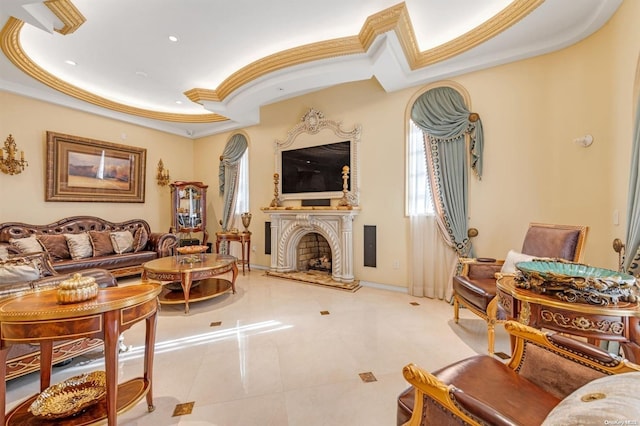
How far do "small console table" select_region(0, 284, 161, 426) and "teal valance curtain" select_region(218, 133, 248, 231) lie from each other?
4.11m

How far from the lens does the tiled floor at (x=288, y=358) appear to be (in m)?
1.56

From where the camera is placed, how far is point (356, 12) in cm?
267

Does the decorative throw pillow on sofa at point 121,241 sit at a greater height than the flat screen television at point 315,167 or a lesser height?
lesser

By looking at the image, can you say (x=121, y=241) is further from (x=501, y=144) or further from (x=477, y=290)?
(x=501, y=144)

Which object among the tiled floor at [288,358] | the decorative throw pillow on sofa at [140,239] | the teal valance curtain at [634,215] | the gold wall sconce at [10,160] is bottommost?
the tiled floor at [288,358]

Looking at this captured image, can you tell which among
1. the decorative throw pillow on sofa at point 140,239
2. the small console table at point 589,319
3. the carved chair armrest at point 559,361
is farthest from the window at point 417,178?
the decorative throw pillow on sofa at point 140,239

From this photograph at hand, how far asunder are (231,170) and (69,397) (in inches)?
181

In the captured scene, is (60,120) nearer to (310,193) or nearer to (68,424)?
(310,193)

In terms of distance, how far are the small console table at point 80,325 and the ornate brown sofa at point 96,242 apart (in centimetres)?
306

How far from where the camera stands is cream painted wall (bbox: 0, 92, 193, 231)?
12.8 feet

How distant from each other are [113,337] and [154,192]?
17.1ft

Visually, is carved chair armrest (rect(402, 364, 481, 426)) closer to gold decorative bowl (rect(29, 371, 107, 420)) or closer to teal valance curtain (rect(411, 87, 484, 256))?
gold decorative bowl (rect(29, 371, 107, 420))

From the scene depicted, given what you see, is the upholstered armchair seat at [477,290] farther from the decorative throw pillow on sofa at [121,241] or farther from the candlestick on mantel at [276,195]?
the decorative throw pillow on sofa at [121,241]

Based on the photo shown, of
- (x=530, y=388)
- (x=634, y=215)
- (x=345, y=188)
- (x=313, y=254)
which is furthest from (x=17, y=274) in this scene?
(x=634, y=215)
